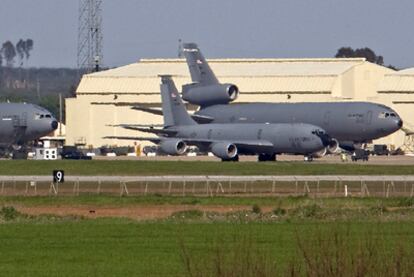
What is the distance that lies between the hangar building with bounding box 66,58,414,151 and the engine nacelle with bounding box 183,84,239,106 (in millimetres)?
18217

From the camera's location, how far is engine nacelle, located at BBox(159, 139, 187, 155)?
336 ft

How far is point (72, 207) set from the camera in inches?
2066

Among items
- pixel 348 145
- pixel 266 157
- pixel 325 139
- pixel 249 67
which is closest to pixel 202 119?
pixel 348 145

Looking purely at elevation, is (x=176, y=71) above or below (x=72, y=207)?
above

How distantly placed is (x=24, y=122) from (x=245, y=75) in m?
40.4

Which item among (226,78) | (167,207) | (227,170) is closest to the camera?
(167,207)

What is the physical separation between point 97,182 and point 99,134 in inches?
3054

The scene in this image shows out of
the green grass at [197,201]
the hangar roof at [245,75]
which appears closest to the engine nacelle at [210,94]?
the hangar roof at [245,75]

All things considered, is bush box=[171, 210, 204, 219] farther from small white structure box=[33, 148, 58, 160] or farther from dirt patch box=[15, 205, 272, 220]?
small white structure box=[33, 148, 58, 160]

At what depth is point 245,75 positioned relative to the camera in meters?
145

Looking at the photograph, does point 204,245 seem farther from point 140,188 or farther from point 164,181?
point 164,181

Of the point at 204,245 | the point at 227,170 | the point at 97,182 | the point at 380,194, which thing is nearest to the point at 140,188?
the point at 97,182

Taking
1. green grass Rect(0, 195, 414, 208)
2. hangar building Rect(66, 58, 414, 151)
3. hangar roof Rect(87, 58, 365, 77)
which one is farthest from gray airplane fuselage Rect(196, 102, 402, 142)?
green grass Rect(0, 195, 414, 208)

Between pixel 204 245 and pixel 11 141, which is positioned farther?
pixel 11 141
